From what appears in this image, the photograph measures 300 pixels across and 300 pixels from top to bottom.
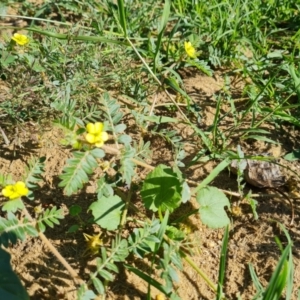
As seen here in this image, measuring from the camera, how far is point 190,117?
102 inches

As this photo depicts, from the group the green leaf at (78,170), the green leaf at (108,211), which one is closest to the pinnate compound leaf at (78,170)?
the green leaf at (78,170)

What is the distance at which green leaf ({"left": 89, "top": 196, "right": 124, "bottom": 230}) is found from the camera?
6.61ft

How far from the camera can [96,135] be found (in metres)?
1.82

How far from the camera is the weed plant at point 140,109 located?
5.98ft

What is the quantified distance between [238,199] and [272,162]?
21cm

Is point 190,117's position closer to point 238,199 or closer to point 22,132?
point 238,199

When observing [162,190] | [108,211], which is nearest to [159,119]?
[162,190]

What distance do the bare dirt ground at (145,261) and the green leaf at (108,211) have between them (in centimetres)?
14

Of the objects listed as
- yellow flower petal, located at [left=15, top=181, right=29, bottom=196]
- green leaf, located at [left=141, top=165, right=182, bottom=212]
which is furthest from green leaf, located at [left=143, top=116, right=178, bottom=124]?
yellow flower petal, located at [left=15, top=181, right=29, bottom=196]

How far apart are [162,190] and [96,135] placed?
38 cm

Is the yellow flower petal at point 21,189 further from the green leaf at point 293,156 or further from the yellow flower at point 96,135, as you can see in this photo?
the green leaf at point 293,156

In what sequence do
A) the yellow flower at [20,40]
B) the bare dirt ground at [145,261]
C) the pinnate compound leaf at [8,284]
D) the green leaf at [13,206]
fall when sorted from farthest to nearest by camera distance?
the yellow flower at [20,40], the bare dirt ground at [145,261], the green leaf at [13,206], the pinnate compound leaf at [8,284]

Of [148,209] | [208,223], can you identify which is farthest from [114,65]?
[208,223]

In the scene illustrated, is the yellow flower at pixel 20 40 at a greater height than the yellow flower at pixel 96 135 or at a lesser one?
greater
